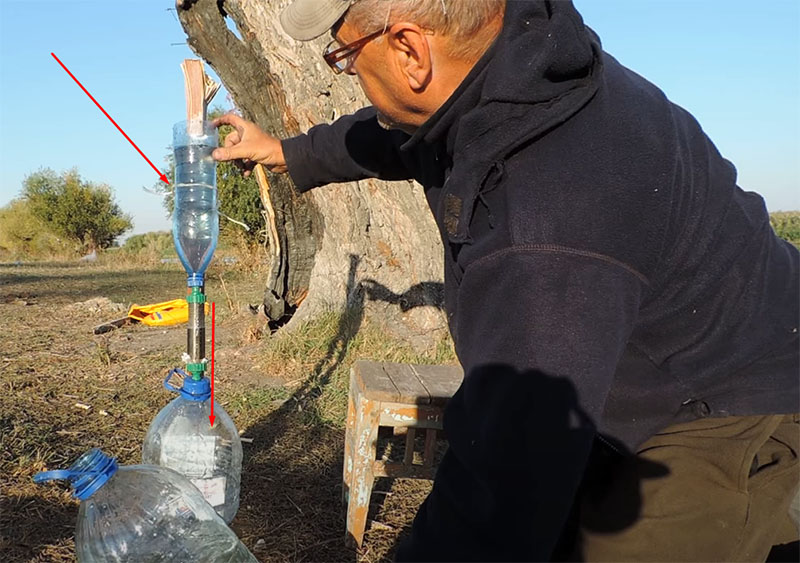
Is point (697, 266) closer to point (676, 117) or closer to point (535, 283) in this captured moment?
point (676, 117)

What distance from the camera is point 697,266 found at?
1485mm

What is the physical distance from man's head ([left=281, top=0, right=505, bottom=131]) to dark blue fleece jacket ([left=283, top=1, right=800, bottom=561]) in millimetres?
59

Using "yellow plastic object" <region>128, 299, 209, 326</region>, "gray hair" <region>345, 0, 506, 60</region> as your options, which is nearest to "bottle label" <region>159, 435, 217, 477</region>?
"gray hair" <region>345, 0, 506, 60</region>

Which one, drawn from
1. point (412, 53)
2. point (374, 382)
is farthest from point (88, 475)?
point (412, 53)

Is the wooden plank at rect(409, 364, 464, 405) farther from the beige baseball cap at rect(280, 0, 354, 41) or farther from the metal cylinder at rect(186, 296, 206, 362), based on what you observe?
the beige baseball cap at rect(280, 0, 354, 41)

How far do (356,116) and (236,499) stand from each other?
5.65 feet

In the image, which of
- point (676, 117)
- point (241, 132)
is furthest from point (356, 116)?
point (676, 117)

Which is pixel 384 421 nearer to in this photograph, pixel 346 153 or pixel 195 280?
pixel 195 280

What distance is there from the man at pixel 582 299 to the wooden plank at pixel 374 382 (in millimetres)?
1189

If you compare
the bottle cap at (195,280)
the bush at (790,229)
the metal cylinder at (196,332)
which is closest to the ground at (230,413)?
the metal cylinder at (196,332)

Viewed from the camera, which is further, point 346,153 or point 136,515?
point 346,153

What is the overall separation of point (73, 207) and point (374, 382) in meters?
29.0

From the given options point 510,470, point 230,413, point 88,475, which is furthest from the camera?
point 230,413

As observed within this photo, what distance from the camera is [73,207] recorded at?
93.4 feet
